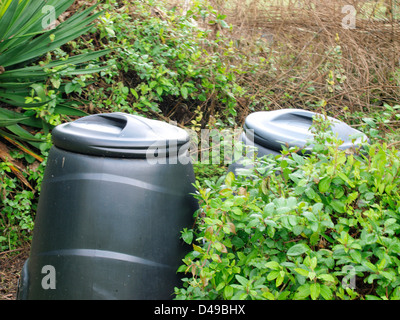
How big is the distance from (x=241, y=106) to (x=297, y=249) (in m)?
2.80

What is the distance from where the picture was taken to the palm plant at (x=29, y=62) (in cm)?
279

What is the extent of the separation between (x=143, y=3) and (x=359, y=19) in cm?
256

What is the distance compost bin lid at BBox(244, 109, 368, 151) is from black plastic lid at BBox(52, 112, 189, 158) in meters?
0.40

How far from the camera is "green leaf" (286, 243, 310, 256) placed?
1341 millimetres

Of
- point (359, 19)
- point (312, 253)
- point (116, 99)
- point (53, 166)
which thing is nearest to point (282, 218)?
point (312, 253)

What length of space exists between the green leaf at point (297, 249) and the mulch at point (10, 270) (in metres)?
1.85

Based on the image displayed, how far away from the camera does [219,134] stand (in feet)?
10.1

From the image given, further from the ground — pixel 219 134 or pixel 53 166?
pixel 53 166

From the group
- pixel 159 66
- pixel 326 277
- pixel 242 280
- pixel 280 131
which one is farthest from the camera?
pixel 159 66

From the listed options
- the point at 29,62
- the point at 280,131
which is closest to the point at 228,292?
the point at 280,131

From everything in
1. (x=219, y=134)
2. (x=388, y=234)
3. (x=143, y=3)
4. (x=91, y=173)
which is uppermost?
(x=143, y=3)

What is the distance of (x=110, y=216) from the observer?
1555 millimetres

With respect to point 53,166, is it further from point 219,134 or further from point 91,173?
point 219,134

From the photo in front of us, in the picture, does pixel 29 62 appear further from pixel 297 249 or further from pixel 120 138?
pixel 297 249
